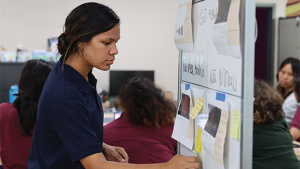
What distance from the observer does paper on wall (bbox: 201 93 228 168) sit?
805 millimetres

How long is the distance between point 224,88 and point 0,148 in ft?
4.66

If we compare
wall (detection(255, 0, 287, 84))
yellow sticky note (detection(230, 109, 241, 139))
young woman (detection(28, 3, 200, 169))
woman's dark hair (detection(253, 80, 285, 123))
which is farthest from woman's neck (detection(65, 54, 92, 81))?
wall (detection(255, 0, 287, 84))

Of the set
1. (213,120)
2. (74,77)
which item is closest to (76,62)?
(74,77)

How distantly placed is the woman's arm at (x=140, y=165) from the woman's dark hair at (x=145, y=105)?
30.1 inches

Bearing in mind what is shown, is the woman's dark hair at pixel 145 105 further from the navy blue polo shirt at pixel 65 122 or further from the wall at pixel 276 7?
the wall at pixel 276 7

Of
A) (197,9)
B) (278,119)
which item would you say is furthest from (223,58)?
(278,119)

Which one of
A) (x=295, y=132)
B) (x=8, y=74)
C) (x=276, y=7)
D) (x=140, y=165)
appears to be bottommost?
(x=295, y=132)

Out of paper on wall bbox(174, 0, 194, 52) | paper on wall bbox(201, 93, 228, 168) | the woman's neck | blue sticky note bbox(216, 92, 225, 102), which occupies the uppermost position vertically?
paper on wall bbox(174, 0, 194, 52)

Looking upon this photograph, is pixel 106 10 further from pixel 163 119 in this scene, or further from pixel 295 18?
pixel 295 18

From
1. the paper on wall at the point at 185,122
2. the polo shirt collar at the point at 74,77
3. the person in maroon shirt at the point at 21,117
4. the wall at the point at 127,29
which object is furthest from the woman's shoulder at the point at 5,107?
the wall at the point at 127,29

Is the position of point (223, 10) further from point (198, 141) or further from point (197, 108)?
point (198, 141)

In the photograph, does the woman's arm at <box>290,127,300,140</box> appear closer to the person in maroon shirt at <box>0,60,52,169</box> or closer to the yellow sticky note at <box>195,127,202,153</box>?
the yellow sticky note at <box>195,127,202,153</box>

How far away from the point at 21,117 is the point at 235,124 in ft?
4.26

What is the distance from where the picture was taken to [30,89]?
1625 millimetres
